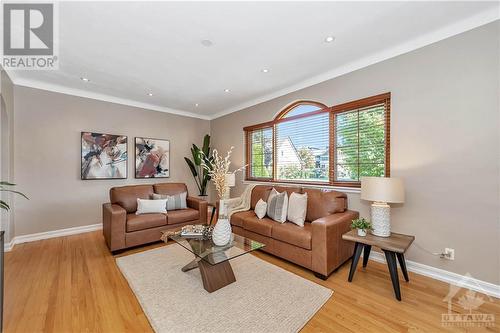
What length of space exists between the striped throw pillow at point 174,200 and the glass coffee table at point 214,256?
1434 mm

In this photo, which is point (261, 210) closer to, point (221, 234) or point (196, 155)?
point (221, 234)

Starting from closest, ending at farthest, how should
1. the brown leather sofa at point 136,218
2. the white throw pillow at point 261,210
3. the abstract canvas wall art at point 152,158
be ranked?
the brown leather sofa at point 136,218 < the white throw pillow at point 261,210 < the abstract canvas wall art at point 152,158

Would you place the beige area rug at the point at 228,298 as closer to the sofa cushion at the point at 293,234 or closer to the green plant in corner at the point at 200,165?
the sofa cushion at the point at 293,234

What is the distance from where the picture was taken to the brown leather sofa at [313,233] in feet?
7.53

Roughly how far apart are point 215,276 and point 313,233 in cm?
116

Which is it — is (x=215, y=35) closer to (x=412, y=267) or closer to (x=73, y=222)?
(x=412, y=267)

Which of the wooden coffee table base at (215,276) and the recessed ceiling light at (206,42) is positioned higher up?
the recessed ceiling light at (206,42)

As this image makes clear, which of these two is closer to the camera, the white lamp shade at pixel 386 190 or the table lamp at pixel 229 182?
the white lamp shade at pixel 386 190

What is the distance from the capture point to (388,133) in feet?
8.69

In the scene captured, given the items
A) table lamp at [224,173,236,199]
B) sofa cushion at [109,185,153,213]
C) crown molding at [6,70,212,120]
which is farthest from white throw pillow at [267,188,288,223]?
crown molding at [6,70,212,120]

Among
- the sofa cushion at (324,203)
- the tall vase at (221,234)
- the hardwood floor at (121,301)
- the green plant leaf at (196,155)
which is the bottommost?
the hardwood floor at (121,301)

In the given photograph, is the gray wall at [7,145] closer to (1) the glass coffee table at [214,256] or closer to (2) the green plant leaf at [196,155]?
(1) the glass coffee table at [214,256]

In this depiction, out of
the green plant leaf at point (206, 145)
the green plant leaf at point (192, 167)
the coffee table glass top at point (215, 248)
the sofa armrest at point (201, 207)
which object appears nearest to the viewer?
the coffee table glass top at point (215, 248)

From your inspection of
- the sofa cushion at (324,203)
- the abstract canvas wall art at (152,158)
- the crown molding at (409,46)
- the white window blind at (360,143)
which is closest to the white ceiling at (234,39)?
the crown molding at (409,46)
